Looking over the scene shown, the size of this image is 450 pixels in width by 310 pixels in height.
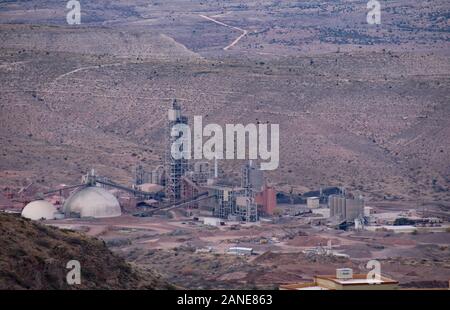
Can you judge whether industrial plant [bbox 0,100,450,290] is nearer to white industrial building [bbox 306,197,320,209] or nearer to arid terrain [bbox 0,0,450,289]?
white industrial building [bbox 306,197,320,209]

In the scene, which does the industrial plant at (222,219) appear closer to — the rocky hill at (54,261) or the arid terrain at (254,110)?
the arid terrain at (254,110)

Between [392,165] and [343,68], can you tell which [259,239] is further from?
[343,68]

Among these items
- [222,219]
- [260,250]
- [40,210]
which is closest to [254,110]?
[222,219]

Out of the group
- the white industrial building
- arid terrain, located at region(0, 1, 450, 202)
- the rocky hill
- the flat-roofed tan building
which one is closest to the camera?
the flat-roofed tan building

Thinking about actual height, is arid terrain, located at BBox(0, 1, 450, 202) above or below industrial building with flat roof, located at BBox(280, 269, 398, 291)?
above

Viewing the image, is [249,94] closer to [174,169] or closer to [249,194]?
[174,169]

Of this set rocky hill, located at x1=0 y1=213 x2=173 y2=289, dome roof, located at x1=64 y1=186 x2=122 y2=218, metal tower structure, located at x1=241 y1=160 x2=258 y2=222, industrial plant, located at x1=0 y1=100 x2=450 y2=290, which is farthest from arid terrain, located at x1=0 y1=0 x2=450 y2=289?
rocky hill, located at x1=0 y1=213 x2=173 y2=289

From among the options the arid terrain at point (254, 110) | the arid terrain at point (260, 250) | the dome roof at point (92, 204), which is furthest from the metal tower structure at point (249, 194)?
the dome roof at point (92, 204)
